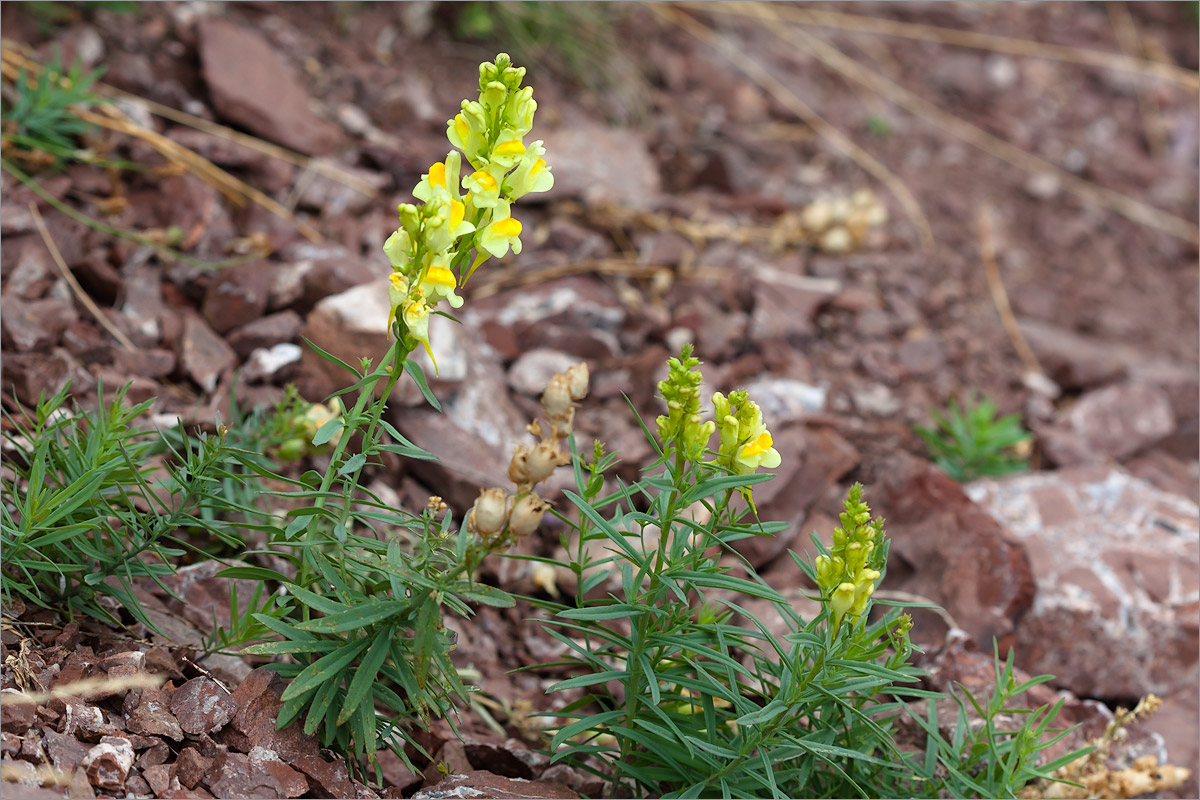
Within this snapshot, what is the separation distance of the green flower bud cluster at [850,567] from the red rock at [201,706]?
1.07 m

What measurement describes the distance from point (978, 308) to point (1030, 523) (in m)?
1.55

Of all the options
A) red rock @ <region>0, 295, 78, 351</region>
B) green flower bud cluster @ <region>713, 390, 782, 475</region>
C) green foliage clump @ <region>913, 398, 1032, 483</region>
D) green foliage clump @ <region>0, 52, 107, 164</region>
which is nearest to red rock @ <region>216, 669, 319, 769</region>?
green flower bud cluster @ <region>713, 390, 782, 475</region>

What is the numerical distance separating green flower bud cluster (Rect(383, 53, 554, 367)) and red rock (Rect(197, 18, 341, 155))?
7.29 feet

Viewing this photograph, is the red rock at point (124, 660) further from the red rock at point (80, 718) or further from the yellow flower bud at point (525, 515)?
the yellow flower bud at point (525, 515)

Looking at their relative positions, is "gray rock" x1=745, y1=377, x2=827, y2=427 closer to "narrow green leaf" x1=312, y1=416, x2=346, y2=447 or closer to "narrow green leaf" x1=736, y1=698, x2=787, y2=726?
"narrow green leaf" x1=736, y1=698, x2=787, y2=726

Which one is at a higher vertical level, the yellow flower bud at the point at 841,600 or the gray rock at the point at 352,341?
the yellow flower bud at the point at 841,600

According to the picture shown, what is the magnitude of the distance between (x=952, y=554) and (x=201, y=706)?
1987 millimetres

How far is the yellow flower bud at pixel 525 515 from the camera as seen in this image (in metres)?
1.57

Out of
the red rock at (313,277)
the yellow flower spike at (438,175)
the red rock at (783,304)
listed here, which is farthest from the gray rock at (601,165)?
the yellow flower spike at (438,175)

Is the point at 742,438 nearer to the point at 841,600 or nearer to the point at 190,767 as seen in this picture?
the point at 841,600

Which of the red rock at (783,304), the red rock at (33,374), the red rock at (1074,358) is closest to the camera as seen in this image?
the red rock at (33,374)

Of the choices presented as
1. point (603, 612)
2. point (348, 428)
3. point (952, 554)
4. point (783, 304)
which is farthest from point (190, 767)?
point (783, 304)

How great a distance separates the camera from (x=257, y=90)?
12.0ft

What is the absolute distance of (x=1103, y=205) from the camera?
16.8ft
